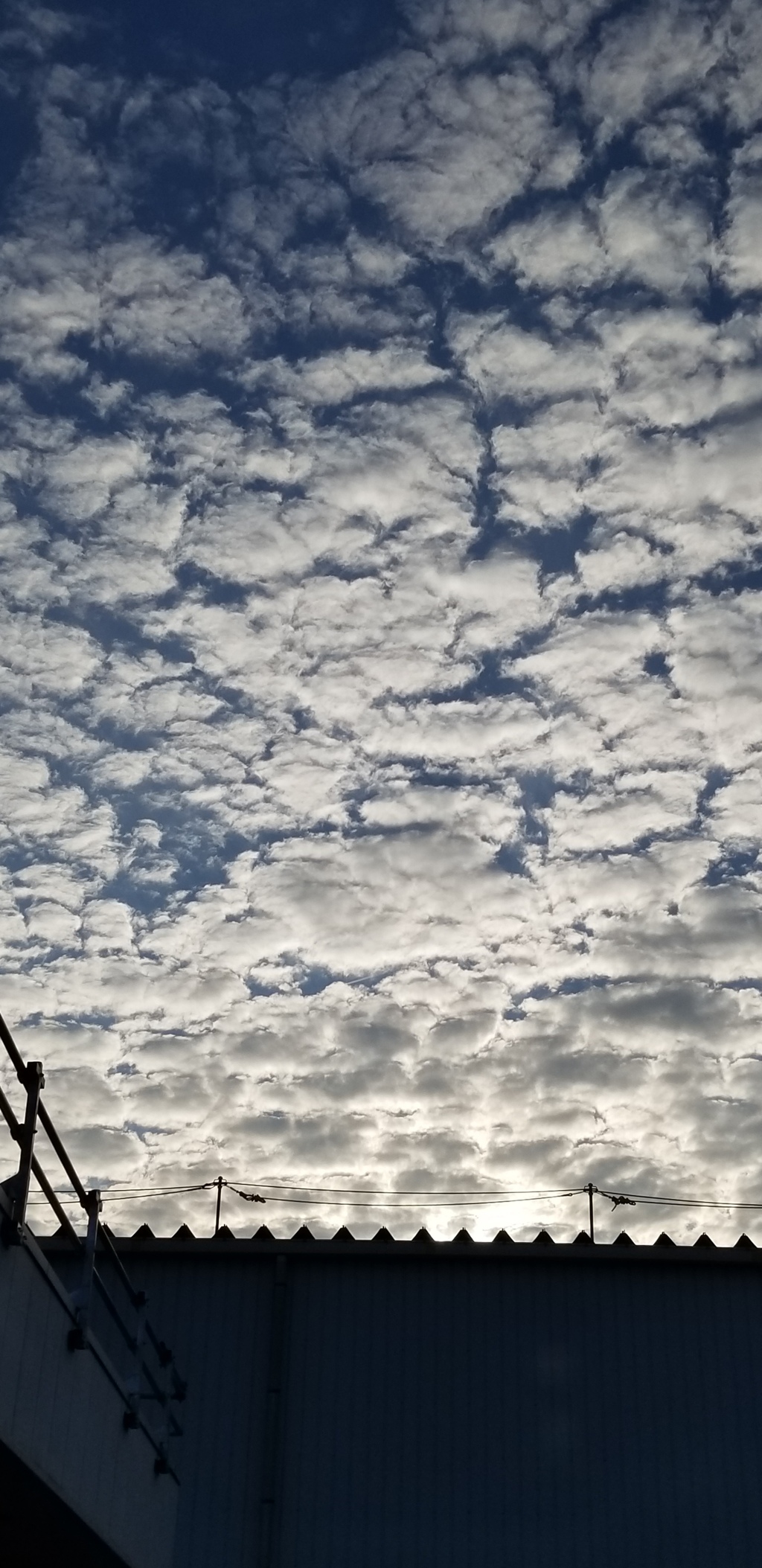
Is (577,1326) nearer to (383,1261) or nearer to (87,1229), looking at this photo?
(383,1261)

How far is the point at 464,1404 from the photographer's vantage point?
17.2 meters

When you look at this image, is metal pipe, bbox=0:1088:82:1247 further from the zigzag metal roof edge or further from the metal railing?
the zigzag metal roof edge

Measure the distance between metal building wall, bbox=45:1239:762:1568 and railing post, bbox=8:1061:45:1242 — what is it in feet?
35.0

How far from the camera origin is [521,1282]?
17859 mm

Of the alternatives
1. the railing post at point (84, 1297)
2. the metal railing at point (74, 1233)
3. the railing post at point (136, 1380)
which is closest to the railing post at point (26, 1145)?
the metal railing at point (74, 1233)

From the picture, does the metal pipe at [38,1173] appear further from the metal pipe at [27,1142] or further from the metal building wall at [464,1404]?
the metal building wall at [464,1404]

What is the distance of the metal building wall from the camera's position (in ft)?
54.2

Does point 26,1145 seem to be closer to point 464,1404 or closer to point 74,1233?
point 74,1233

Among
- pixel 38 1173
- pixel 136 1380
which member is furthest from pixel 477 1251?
pixel 38 1173

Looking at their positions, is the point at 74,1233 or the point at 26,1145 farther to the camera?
the point at 74,1233

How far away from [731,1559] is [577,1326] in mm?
2926

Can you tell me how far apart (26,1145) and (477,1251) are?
11236mm

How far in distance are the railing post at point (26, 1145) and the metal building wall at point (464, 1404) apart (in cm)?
1067

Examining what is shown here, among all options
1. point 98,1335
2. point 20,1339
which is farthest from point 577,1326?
point 20,1339
